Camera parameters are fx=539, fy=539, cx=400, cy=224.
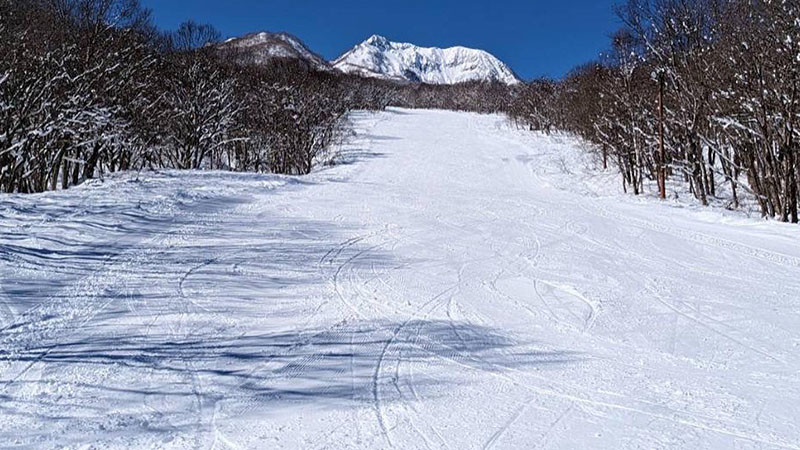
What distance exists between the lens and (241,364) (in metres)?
4.43

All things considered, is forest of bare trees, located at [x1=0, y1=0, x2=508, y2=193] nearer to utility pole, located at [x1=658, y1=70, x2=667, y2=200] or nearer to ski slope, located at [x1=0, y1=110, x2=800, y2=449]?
ski slope, located at [x1=0, y1=110, x2=800, y2=449]

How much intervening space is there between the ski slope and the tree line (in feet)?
10.8

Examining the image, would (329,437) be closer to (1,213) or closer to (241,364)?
(241,364)

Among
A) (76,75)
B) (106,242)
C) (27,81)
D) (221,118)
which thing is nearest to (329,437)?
(106,242)

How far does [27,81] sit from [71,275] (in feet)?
34.5

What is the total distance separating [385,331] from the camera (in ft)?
17.3

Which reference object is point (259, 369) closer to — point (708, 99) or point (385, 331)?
point (385, 331)

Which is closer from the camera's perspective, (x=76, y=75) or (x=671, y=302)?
(x=671, y=302)

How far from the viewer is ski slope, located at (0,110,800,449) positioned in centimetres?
359

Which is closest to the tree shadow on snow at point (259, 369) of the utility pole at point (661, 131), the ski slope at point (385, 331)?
the ski slope at point (385, 331)

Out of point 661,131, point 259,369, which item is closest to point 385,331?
point 259,369

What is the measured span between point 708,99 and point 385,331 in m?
14.7

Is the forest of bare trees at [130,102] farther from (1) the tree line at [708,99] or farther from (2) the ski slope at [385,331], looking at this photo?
(1) the tree line at [708,99]

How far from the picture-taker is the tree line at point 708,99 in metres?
12.7
